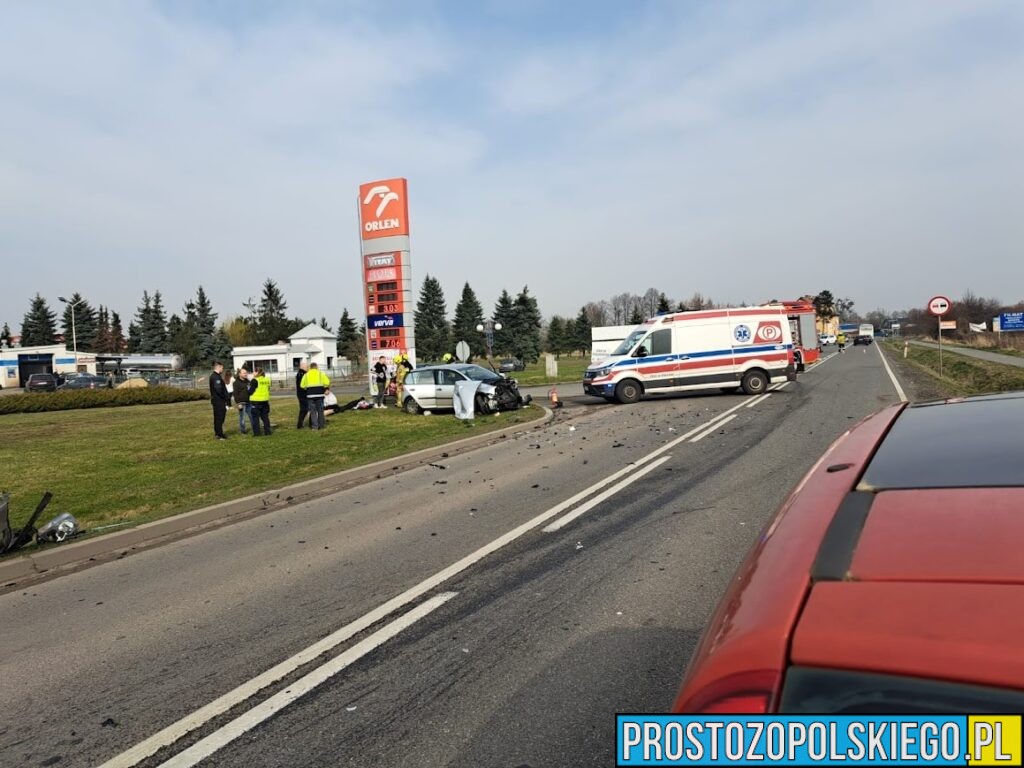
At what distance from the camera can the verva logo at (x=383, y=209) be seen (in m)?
24.8

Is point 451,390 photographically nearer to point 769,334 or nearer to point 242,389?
point 242,389

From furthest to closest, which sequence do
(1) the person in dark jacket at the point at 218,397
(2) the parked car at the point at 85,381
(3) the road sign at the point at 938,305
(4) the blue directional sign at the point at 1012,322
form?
(4) the blue directional sign at the point at 1012,322
(2) the parked car at the point at 85,381
(3) the road sign at the point at 938,305
(1) the person in dark jacket at the point at 218,397

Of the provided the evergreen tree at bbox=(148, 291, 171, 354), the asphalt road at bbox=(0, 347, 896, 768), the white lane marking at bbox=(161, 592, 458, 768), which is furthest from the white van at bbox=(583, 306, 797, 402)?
the evergreen tree at bbox=(148, 291, 171, 354)

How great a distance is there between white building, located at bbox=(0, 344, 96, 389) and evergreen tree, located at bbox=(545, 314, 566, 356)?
2123 inches

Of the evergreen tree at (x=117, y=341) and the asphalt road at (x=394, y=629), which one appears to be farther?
the evergreen tree at (x=117, y=341)

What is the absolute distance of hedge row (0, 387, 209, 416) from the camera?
93.8 ft

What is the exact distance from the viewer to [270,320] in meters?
102

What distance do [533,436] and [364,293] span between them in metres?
12.6

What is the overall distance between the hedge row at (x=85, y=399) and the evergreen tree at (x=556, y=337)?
58618 millimetres

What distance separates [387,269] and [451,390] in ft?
23.2

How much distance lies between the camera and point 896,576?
133 cm

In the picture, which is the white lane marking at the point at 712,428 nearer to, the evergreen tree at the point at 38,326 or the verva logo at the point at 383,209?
the verva logo at the point at 383,209

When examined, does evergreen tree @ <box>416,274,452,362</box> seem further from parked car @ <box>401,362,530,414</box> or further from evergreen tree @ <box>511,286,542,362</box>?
parked car @ <box>401,362,530,414</box>

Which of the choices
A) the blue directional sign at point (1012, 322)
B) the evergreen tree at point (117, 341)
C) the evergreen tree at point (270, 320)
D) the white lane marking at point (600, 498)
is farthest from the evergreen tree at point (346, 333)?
the white lane marking at point (600, 498)
